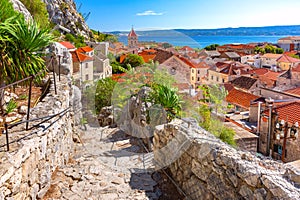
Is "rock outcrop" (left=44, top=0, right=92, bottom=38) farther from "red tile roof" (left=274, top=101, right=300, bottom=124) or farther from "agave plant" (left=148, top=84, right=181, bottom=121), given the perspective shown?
"agave plant" (left=148, top=84, right=181, bottom=121)

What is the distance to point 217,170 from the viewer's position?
4.02 meters

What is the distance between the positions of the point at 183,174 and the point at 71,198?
1.89 metres

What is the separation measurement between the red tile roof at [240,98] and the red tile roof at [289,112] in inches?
431

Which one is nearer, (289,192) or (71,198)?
(289,192)

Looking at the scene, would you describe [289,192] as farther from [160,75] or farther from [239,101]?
[239,101]

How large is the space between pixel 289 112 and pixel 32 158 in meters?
11.3

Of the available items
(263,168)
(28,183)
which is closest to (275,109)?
(263,168)

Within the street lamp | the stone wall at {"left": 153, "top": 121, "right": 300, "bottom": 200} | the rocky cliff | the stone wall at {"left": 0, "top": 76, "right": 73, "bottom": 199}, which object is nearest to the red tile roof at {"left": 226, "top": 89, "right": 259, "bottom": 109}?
the street lamp

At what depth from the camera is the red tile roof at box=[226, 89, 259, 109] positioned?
24781 millimetres

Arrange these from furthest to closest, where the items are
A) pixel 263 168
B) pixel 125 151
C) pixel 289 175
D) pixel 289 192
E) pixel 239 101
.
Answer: pixel 239 101, pixel 125 151, pixel 263 168, pixel 289 175, pixel 289 192

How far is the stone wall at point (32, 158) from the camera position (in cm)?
317

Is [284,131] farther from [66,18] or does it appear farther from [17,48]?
[66,18]

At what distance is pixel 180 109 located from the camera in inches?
300

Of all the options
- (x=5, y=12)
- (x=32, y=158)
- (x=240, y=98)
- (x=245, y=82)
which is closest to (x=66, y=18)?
(x=245, y=82)
